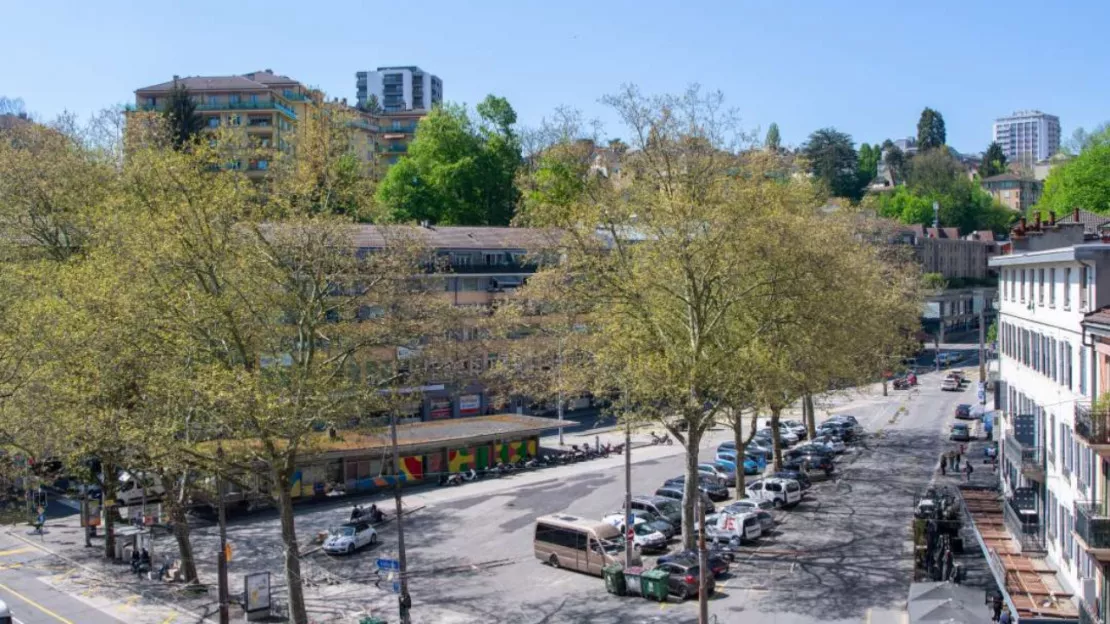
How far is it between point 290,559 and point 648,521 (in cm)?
1559

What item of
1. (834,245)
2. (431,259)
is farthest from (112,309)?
(834,245)

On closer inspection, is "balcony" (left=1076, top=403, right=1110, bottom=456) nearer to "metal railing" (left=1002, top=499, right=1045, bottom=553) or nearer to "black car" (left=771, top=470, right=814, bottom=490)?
"metal railing" (left=1002, top=499, right=1045, bottom=553)

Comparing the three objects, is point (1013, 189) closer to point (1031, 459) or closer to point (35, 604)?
point (1031, 459)

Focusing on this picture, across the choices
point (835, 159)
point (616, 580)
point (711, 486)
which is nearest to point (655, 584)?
point (616, 580)

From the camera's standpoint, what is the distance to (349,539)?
37.0 m

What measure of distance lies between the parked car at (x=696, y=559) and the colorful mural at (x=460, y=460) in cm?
2073

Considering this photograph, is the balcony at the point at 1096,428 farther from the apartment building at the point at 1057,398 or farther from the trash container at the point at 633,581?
the trash container at the point at 633,581

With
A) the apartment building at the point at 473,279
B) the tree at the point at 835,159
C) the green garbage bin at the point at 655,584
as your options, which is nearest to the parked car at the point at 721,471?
the green garbage bin at the point at 655,584

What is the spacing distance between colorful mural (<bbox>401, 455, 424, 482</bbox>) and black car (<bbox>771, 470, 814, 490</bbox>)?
17.7 metres

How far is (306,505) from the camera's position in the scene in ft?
150

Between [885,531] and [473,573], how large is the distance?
16311 millimetres

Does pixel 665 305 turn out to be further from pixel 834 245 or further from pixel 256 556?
pixel 256 556

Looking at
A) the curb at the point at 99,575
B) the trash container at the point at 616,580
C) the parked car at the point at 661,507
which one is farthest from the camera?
the parked car at the point at 661,507

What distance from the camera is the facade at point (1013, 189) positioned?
18300 cm
